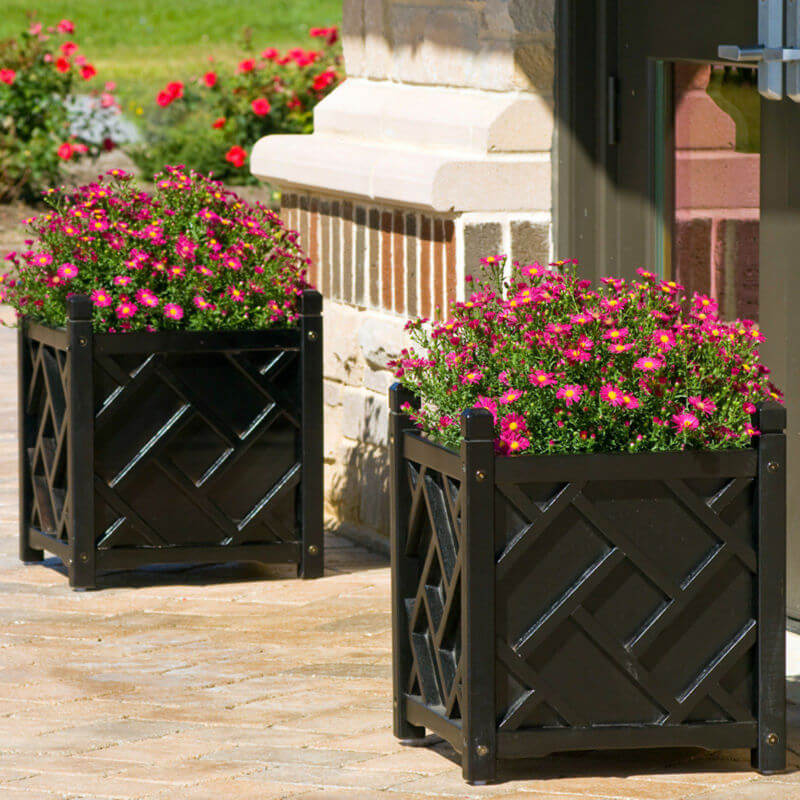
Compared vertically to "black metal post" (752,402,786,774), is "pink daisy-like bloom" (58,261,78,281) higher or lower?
higher

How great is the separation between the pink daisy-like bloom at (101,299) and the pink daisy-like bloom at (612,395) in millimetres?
2274

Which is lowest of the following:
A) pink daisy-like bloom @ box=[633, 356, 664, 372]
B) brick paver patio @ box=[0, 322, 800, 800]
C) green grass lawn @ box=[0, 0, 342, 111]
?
brick paver patio @ box=[0, 322, 800, 800]

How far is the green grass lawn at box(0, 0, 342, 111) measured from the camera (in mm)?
30234

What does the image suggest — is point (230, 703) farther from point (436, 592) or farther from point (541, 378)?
point (541, 378)

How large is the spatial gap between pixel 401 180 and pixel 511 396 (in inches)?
88.5

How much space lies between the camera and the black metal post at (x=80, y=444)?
5484mm

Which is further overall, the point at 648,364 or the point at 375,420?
the point at 375,420

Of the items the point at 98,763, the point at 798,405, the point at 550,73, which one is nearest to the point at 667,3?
the point at 550,73

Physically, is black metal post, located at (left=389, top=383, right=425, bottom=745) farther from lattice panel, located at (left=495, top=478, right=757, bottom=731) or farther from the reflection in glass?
the reflection in glass

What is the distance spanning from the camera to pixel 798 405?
5035 mm

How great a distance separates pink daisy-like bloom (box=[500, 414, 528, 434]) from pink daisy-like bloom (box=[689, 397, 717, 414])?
13.9 inches

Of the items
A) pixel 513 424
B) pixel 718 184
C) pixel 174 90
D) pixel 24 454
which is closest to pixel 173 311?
pixel 24 454

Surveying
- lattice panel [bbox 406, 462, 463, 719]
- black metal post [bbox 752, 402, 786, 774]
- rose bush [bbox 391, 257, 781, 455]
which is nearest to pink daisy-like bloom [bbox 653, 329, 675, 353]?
rose bush [bbox 391, 257, 781, 455]

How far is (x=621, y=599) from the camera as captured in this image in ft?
12.3
